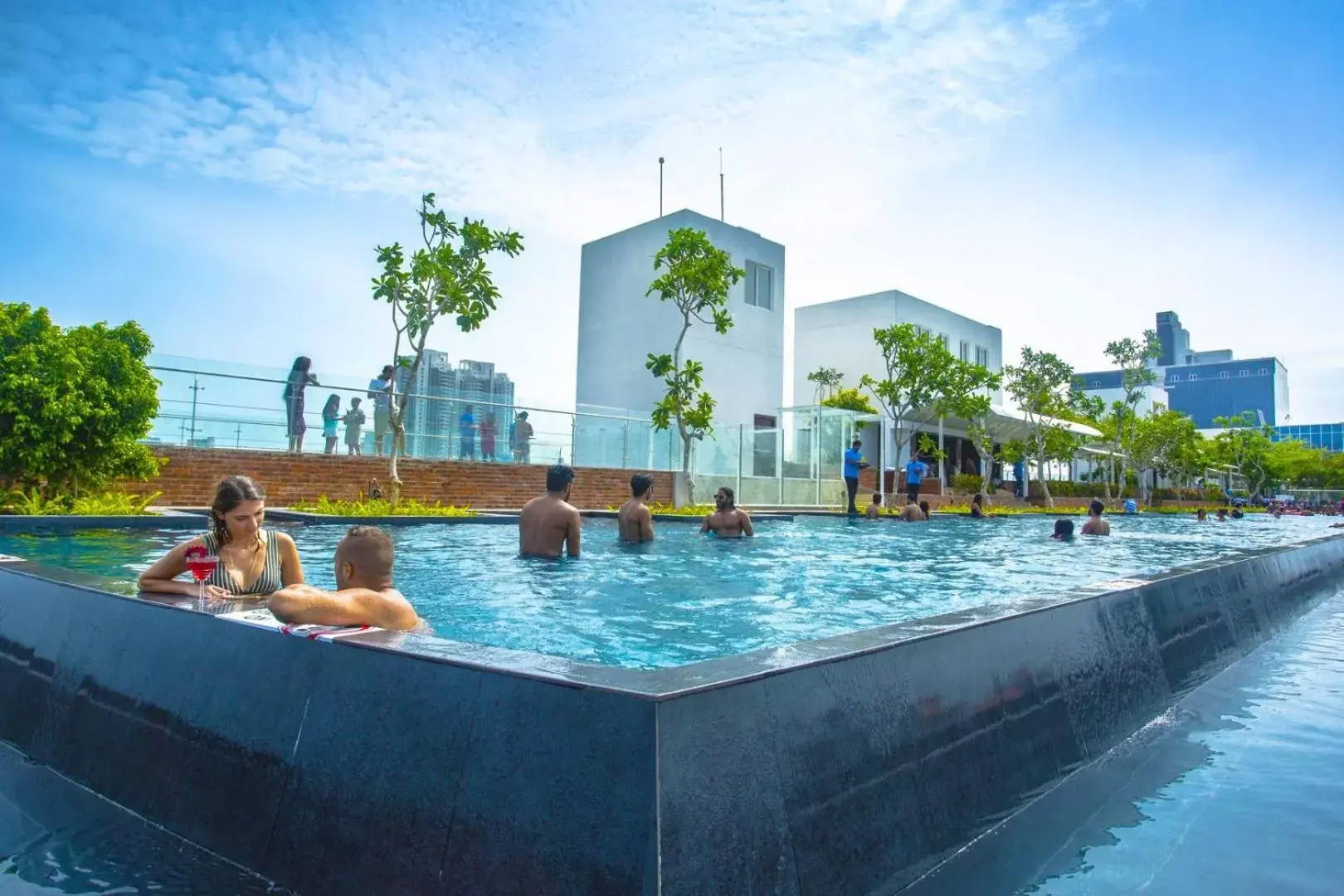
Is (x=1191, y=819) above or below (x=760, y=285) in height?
below

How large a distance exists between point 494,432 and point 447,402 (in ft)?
4.18

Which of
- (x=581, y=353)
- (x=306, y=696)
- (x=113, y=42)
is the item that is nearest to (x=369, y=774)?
(x=306, y=696)

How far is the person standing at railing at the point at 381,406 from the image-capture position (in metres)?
17.2

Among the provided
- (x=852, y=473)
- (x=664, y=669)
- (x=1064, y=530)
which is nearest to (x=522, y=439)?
(x=852, y=473)

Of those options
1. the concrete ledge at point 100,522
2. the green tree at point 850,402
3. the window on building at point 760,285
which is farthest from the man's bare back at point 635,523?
the green tree at point 850,402

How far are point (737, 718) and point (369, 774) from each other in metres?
1.03

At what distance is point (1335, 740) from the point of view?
3971 millimetres

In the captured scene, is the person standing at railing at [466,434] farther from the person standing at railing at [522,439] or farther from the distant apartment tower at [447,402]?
the person standing at railing at [522,439]

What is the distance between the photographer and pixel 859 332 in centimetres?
3662

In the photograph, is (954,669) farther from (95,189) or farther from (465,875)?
(95,189)

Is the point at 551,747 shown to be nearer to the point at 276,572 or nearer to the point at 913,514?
the point at 276,572

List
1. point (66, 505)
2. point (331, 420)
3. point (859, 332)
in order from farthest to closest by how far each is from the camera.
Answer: point (859, 332) < point (331, 420) < point (66, 505)

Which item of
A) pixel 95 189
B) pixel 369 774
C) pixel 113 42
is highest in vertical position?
pixel 113 42

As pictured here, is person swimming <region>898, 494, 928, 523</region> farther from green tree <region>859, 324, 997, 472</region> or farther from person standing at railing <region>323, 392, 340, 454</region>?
person standing at railing <region>323, 392, 340, 454</region>
